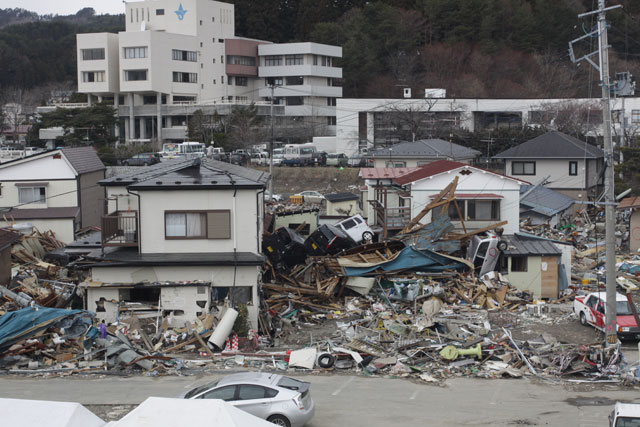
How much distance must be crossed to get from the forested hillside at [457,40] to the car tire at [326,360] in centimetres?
6182

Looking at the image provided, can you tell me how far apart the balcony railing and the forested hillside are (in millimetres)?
58295

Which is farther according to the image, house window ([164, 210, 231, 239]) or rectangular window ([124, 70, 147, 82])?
rectangular window ([124, 70, 147, 82])

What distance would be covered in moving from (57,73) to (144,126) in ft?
115

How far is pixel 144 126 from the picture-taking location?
262 ft

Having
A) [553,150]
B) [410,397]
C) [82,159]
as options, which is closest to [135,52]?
[82,159]

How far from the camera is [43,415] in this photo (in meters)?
10.1

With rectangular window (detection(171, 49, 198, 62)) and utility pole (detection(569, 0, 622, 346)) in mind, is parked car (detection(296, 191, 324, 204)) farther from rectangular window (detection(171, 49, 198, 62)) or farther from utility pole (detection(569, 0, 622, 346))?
rectangular window (detection(171, 49, 198, 62))

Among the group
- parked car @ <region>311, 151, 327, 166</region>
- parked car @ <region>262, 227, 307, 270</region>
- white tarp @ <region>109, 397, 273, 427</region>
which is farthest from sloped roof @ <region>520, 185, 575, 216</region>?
white tarp @ <region>109, 397, 273, 427</region>

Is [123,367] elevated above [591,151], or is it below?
below

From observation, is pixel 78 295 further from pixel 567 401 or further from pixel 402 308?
pixel 567 401

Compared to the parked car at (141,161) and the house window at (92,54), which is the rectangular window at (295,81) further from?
the parked car at (141,161)

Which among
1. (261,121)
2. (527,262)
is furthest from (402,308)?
(261,121)

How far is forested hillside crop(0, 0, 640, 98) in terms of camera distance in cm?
7844

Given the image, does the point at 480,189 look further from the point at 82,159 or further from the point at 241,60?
the point at 241,60
